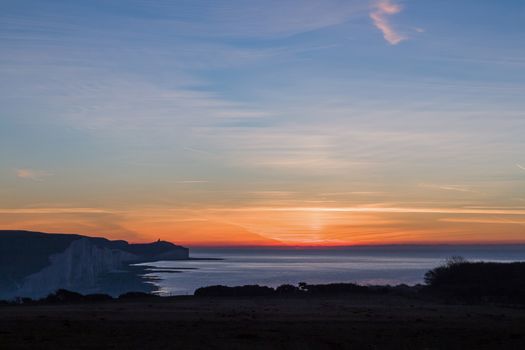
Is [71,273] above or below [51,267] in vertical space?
below

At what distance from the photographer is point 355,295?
44.2 meters

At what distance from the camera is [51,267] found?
11012cm

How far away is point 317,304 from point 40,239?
3543 inches

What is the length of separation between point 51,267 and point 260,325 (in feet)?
299

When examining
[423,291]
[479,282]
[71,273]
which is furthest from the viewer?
[71,273]

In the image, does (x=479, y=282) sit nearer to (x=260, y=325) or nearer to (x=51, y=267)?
(x=260, y=325)

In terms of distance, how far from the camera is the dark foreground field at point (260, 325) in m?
22.5

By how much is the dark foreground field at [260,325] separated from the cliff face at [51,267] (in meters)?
63.8

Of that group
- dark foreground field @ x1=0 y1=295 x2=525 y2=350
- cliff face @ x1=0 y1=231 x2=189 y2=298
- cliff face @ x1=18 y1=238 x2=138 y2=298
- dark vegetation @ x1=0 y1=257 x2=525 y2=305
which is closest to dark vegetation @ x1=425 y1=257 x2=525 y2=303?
dark vegetation @ x1=0 y1=257 x2=525 y2=305

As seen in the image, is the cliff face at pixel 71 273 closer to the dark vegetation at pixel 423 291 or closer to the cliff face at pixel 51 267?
the cliff face at pixel 51 267

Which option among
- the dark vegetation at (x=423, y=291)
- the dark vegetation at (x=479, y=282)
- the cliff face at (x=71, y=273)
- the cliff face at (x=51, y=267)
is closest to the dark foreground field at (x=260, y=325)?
the dark vegetation at (x=423, y=291)

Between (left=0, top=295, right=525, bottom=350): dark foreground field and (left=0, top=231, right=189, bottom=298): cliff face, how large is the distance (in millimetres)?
63764

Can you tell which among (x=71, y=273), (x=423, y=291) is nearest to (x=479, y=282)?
(x=423, y=291)

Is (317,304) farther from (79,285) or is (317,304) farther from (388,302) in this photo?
(79,285)
